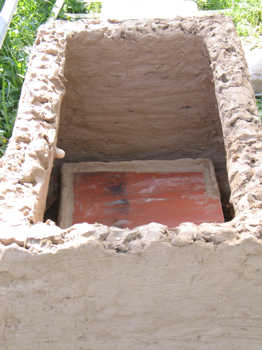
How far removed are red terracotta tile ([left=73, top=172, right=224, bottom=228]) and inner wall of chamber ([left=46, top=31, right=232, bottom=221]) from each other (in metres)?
0.13

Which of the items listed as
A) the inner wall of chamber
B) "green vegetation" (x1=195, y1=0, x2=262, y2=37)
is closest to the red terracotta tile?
the inner wall of chamber

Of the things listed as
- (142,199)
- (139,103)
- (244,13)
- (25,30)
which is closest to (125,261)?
(142,199)

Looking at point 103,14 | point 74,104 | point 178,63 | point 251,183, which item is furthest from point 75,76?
point 103,14

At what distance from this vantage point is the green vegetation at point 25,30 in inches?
97.4

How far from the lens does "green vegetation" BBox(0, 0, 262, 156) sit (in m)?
2.47

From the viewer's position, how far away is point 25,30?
2.83 m

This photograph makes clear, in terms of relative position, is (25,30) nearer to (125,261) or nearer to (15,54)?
(15,54)

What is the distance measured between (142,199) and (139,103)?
0.42 meters

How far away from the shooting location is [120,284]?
100cm

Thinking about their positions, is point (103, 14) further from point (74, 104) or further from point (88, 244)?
point (88, 244)

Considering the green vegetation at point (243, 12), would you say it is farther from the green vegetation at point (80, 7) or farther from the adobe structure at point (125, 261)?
the adobe structure at point (125, 261)

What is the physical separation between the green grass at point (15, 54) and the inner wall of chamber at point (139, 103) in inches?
18.2

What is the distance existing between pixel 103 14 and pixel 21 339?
8.13 ft

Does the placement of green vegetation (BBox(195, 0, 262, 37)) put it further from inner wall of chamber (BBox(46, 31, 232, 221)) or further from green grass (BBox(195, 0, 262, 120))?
inner wall of chamber (BBox(46, 31, 232, 221))
